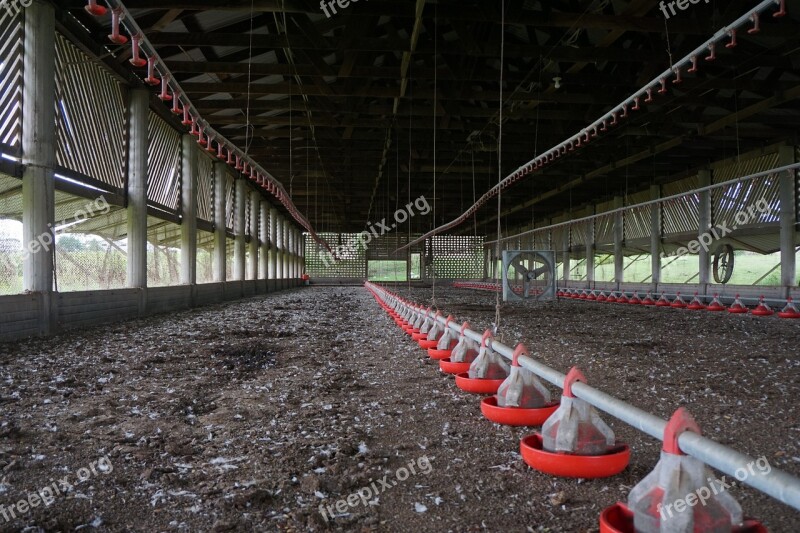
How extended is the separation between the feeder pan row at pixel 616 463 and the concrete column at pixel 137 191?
33.4 ft

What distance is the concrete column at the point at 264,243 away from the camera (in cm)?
3122

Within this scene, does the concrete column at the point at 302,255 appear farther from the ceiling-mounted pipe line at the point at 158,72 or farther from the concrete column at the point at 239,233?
the ceiling-mounted pipe line at the point at 158,72

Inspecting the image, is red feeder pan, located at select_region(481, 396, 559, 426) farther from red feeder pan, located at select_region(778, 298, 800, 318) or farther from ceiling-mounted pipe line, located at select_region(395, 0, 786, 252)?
red feeder pan, located at select_region(778, 298, 800, 318)

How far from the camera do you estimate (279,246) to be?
38.2m

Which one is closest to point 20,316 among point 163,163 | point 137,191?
point 137,191

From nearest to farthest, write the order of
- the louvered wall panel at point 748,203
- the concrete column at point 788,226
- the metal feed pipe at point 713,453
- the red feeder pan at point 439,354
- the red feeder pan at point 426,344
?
the metal feed pipe at point 713,453 → the red feeder pan at point 439,354 → the red feeder pan at point 426,344 → the concrete column at point 788,226 → the louvered wall panel at point 748,203

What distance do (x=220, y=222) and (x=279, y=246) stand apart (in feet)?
56.3

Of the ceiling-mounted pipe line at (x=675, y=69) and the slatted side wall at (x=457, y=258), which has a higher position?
the ceiling-mounted pipe line at (x=675, y=69)

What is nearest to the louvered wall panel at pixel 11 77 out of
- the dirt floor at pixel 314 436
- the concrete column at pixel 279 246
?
the dirt floor at pixel 314 436

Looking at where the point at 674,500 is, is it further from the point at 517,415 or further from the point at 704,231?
the point at 704,231

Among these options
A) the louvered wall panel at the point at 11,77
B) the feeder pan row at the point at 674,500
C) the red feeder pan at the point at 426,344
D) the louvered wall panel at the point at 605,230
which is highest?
the louvered wall panel at the point at 11,77

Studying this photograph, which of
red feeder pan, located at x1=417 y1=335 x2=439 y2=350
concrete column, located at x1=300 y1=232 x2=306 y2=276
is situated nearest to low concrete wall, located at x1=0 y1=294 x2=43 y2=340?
red feeder pan, located at x1=417 y1=335 x2=439 y2=350

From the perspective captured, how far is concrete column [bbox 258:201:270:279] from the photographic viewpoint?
31.2 metres

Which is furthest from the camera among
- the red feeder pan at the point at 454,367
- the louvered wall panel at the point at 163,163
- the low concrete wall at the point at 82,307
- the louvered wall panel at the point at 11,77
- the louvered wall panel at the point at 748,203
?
the louvered wall panel at the point at 748,203
